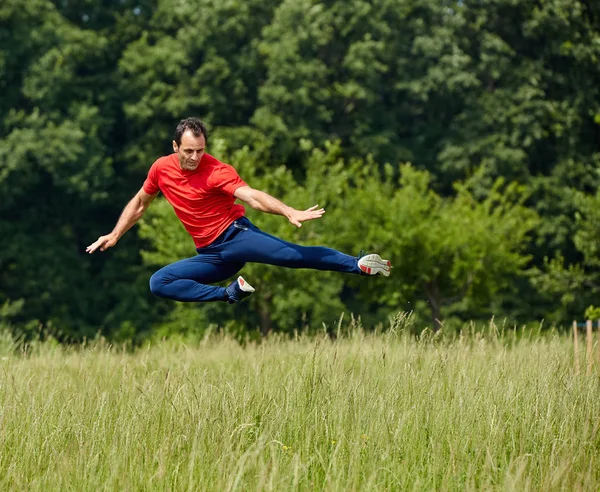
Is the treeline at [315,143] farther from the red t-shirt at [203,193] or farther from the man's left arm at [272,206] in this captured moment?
the man's left arm at [272,206]

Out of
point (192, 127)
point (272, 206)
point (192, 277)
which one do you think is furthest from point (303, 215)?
point (192, 277)

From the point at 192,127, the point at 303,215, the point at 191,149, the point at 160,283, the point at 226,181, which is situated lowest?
the point at 160,283

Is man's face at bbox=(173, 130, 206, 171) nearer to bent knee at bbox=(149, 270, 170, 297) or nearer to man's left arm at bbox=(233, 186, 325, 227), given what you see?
man's left arm at bbox=(233, 186, 325, 227)

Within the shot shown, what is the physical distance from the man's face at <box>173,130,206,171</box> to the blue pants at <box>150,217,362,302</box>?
0.58 meters

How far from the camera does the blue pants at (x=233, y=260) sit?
24.1ft

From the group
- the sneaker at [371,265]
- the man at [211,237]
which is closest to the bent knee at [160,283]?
the man at [211,237]

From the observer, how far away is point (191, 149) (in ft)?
23.8

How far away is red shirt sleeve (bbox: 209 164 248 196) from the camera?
282 inches

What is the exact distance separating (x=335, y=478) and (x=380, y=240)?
23.6m

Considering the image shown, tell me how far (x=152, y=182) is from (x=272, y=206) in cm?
142

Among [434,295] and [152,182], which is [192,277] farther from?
[434,295]

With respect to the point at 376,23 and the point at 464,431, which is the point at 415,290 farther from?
the point at 464,431

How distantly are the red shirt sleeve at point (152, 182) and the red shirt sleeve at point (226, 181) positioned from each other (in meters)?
0.62

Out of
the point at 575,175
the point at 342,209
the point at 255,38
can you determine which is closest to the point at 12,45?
the point at 255,38
